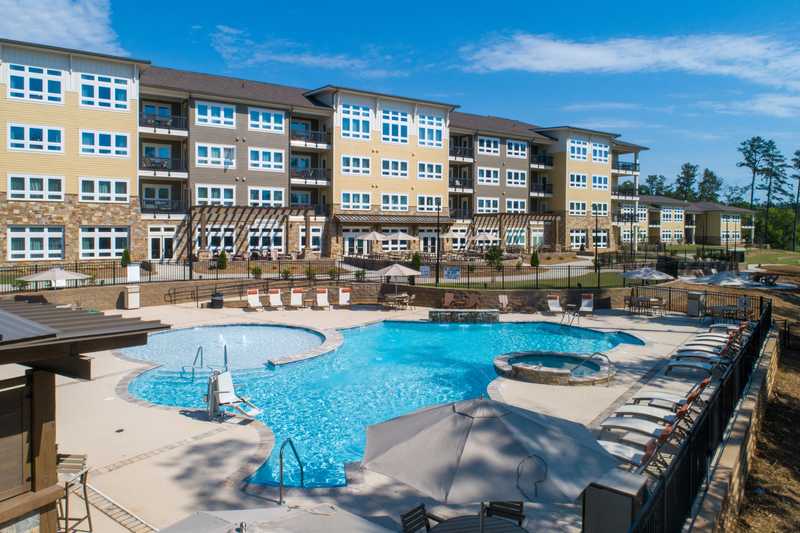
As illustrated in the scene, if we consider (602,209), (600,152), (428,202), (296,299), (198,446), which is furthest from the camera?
(602,209)

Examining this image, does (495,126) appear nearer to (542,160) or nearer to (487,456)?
(542,160)

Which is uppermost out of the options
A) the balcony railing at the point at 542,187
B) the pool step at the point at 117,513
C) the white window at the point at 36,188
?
the balcony railing at the point at 542,187

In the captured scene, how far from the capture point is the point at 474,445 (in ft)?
17.9

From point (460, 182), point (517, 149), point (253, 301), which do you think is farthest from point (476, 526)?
point (517, 149)

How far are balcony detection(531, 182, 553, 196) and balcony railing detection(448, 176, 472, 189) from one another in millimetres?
8334

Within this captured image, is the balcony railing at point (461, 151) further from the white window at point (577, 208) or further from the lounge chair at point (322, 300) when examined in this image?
the lounge chair at point (322, 300)

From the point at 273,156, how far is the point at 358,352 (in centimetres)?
2562

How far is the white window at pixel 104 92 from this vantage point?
33.6 metres

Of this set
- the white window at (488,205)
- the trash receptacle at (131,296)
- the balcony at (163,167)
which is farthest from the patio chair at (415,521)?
the white window at (488,205)

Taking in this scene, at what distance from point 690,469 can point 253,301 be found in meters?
22.2

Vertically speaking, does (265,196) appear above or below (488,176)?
below

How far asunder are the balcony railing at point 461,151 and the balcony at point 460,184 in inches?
82.2

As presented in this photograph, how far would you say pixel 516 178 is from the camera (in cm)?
5534

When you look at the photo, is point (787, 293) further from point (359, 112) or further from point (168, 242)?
point (168, 242)
